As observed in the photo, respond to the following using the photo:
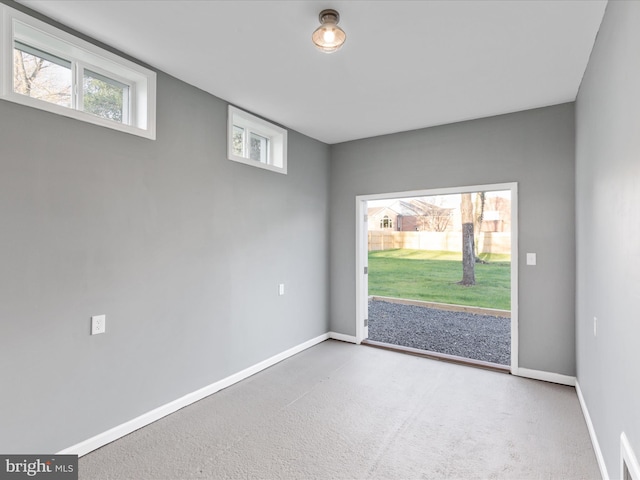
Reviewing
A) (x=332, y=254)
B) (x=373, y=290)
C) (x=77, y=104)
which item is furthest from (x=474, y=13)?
(x=373, y=290)

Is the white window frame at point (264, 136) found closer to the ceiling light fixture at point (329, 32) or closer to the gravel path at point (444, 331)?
the ceiling light fixture at point (329, 32)

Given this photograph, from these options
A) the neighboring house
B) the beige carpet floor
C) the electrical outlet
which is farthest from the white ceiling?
the neighboring house

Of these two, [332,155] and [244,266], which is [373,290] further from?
[244,266]

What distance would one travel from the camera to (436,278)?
8.38 m

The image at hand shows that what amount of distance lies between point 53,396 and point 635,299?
3.04 m

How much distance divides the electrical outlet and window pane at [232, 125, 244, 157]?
1939 mm

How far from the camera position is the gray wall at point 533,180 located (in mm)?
3225

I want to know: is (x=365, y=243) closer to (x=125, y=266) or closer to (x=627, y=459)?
(x=125, y=266)

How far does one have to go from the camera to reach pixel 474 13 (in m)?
1.94

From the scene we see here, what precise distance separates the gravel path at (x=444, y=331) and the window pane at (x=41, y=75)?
4234 millimetres

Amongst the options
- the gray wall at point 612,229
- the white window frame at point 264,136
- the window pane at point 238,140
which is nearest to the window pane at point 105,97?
the white window frame at point 264,136

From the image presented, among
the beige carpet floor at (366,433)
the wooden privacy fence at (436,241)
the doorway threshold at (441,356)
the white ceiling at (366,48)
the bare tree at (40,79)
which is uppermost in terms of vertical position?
the white ceiling at (366,48)

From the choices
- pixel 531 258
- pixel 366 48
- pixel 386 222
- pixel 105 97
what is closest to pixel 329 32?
pixel 366 48

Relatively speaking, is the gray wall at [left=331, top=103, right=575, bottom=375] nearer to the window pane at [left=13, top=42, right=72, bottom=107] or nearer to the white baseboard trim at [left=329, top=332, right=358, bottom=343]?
the white baseboard trim at [left=329, top=332, right=358, bottom=343]
